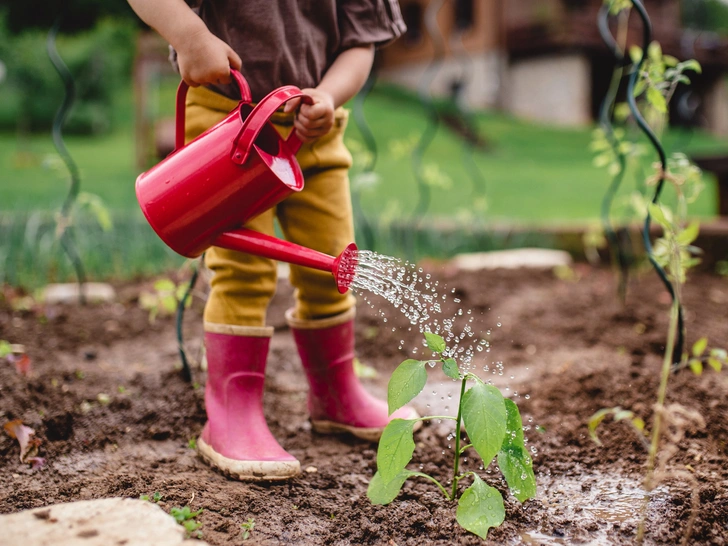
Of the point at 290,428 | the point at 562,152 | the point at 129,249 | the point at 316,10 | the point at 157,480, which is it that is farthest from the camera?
the point at 562,152

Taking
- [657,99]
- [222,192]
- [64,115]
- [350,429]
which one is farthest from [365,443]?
[64,115]

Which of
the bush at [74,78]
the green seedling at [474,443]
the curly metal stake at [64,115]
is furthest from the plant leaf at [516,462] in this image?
the bush at [74,78]

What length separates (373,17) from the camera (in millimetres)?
1350

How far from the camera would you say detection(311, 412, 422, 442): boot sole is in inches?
55.3

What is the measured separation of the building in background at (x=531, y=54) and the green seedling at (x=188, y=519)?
14.3 meters

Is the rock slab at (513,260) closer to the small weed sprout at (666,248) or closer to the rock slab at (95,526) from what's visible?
the small weed sprout at (666,248)

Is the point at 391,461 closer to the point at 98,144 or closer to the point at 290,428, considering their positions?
the point at 290,428

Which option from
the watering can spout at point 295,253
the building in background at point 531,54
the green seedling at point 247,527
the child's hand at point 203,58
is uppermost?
the building in background at point 531,54

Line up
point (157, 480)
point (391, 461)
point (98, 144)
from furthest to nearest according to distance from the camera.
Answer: point (98, 144), point (157, 480), point (391, 461)

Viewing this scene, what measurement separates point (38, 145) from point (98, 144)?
89 centimetres

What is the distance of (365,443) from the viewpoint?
1.42m

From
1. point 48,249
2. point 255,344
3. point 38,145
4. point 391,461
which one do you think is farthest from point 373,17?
point 38,145

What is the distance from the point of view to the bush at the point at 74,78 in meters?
7.57

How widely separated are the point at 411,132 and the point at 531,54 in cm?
642
